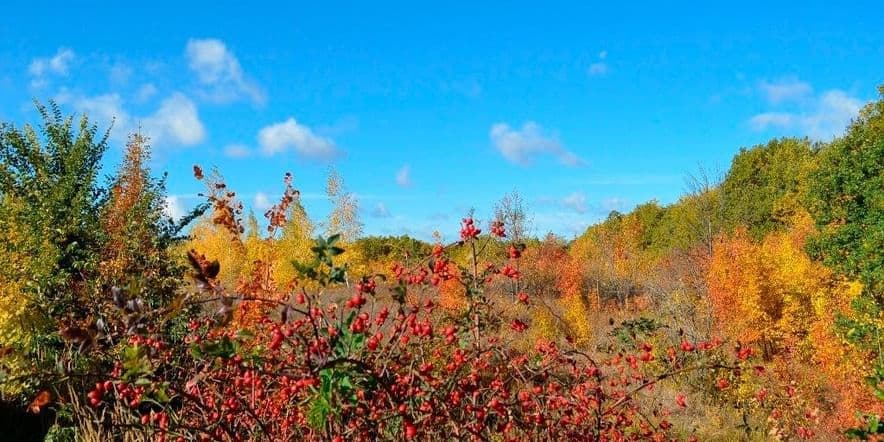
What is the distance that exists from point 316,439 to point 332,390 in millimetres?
1341

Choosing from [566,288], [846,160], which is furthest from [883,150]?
[566,288]

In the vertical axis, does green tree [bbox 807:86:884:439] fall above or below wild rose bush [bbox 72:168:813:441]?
above

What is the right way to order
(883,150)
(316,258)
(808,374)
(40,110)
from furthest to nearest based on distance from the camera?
1. (808,374)
2. (883,150)
3. (40,110)
4. (316,258)

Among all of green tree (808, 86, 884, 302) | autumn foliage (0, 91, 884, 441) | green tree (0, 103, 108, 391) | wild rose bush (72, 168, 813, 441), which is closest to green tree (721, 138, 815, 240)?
autumn foliage (0, 91, 884, 441)

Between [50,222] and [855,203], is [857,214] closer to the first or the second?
[855,203]

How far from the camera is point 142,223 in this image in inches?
456

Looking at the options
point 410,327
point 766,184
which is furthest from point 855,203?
point 766,184

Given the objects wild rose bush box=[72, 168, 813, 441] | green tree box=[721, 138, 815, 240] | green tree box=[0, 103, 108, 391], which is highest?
green tree box=[721, 138, 815, 240]

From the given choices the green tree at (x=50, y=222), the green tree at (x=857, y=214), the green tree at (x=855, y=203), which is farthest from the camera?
the green tree at (x=855, y=203)

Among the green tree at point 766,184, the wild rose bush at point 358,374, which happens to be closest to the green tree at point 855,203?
the green tree at point 766,184

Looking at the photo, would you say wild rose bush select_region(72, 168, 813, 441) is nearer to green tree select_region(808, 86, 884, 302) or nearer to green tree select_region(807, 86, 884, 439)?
green tree select_region(807, 86, 884, 439)

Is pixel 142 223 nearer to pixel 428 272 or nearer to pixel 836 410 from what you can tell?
pixel 428 272

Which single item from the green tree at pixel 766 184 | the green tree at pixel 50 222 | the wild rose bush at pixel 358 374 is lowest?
the wild rose bush at pixel 358 374

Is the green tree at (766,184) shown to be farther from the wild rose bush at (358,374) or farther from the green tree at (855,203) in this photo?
the wild rose bush at (358,374)
